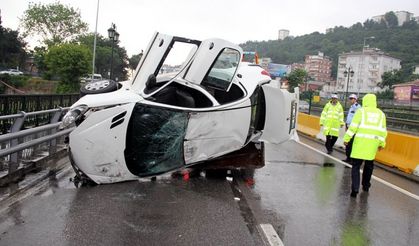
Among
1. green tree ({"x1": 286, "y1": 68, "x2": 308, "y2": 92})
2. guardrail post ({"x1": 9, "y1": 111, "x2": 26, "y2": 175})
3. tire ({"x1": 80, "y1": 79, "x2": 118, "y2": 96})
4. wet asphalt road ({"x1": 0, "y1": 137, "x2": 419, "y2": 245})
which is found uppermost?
green tree ({"x1": 286, "y1": 68, "x2": 308, "y2": 92})

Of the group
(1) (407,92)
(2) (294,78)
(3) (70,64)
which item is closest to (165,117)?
(2) (294,78)

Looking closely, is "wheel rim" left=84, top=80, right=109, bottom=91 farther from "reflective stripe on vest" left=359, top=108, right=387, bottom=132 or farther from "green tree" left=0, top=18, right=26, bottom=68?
"green tree" left=0, top=18, right=26, bottom=68

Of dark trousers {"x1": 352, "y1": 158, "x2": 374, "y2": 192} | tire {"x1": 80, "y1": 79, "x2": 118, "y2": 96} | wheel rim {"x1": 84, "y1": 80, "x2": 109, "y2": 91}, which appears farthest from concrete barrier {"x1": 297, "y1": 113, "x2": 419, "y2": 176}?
wheel rim {"x1": 84, "y1": 80, "x2": 109, "y2": 91}

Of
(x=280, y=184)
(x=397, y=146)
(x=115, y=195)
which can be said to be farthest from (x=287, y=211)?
(x=397, y=146)

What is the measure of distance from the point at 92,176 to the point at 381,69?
11823 centimetres

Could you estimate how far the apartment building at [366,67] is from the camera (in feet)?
365

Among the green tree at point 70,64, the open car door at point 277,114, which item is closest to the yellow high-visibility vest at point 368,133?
the open car door at point 277,114

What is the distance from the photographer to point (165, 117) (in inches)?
246

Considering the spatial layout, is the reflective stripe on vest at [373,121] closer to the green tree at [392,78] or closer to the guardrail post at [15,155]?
the guardrail post at [15,155]

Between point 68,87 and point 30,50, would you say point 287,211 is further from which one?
point 30,50

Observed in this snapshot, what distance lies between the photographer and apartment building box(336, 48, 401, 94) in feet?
365

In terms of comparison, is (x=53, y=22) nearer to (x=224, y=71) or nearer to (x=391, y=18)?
(x=224, y=71)

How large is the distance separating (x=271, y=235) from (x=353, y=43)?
131958mm

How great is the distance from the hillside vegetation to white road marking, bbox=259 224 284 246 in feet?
298
